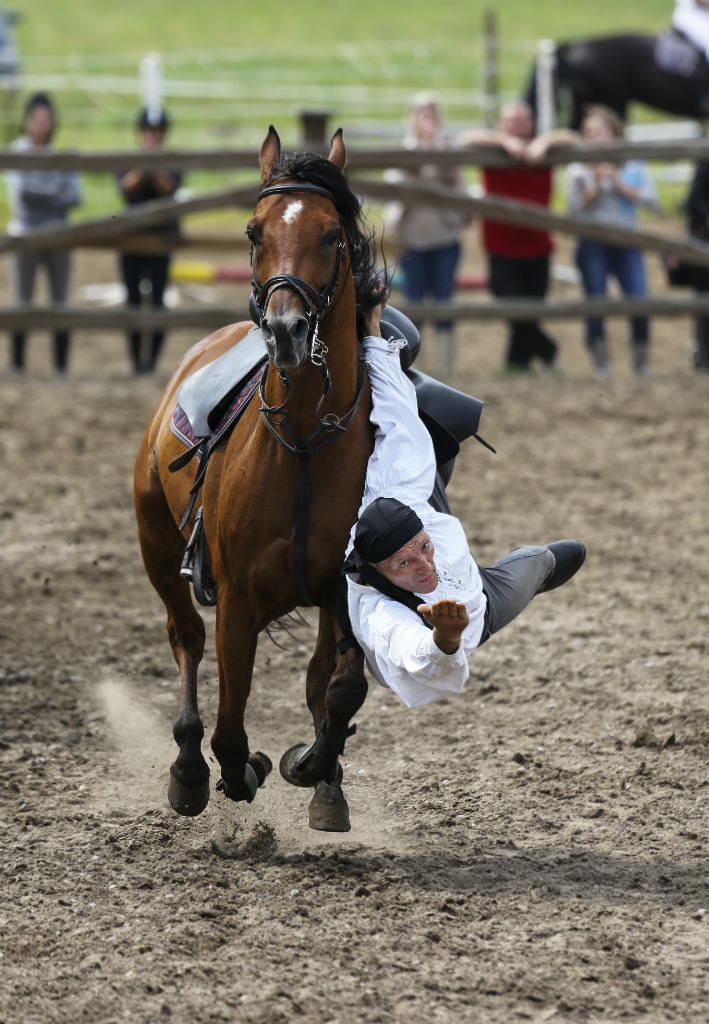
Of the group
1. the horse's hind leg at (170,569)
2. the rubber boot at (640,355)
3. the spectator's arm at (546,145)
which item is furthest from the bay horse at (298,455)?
the rubber boot at (640,355)

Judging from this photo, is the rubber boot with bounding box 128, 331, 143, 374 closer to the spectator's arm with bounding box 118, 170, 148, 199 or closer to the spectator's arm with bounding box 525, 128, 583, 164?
the spectator's arm with bounding box 118, 170, 148, 199

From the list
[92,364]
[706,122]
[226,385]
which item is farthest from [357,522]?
[706,122]

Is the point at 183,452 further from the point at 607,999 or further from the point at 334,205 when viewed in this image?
the point at 607,999

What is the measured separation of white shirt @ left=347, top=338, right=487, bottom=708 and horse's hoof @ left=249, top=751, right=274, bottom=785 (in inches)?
32.8

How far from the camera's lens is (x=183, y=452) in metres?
4.38

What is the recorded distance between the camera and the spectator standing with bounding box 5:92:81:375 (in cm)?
1042

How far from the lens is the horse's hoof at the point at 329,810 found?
4.12m

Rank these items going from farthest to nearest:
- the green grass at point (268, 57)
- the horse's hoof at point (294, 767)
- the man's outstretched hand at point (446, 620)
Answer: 1. the green grass at point (268, 57)
2. the horse's hoof at point (294, 767)
3. the man's outstretched hand at point (446, 620)

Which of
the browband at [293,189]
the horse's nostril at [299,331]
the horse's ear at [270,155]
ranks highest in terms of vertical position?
the horse's ear at [270,155]

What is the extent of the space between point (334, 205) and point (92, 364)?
27.3 ft

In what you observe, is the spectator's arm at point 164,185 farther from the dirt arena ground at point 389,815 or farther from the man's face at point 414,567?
the man's face at point 414,567

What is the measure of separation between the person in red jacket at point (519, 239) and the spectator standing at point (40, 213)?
3.44 meters

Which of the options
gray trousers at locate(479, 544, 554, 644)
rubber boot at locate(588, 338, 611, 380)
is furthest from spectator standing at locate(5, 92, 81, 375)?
gray trousers at locate(479, 544, 554, 644)

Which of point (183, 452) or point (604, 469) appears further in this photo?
point (604, 469)
